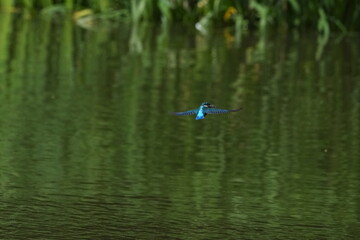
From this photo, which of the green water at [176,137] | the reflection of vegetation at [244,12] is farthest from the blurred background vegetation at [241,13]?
the green water at [176,137]

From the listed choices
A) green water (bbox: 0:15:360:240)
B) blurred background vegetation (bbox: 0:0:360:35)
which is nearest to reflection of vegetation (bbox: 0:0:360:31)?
blurred background vegetation (bbox: 0:0:360:35)

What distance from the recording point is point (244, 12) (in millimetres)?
11914

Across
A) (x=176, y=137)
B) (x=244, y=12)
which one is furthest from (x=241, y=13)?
(x=176, y=137)

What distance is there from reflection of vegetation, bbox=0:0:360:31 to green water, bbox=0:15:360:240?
336 millimetres

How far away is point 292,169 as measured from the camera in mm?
6340

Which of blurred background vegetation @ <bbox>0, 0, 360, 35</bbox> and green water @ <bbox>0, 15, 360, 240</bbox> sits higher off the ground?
blurred background vegetation @ <bbox>0, 0, 360, 35</bbox>

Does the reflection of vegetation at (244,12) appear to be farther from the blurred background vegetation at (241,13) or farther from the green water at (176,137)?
the green water at (176,137)

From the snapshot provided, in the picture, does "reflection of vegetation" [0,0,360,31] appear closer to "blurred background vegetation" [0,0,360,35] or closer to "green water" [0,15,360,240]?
"blurred background vegetation" [0,0,360,35]

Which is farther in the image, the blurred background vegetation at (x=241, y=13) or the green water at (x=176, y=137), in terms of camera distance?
the blurred background vegetation at (x=241, y=13)

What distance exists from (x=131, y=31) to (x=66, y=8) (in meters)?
1.51

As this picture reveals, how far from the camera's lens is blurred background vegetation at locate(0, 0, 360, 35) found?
456 inches

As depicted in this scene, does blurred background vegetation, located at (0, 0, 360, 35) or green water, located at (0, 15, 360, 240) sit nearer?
green water, located at (0, 15, 360, 240)

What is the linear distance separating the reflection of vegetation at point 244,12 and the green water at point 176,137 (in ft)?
1.10

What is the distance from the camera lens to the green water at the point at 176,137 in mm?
5230
